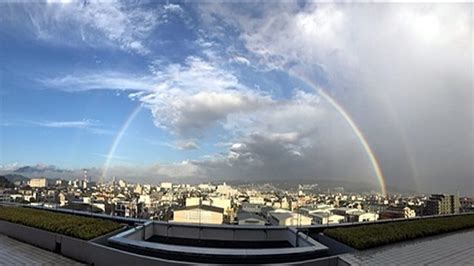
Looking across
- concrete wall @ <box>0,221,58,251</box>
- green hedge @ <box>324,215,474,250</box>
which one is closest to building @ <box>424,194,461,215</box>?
green hedge @ <box>324,215,474,250</box>

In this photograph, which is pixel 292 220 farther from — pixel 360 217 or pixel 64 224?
pixel 64 224

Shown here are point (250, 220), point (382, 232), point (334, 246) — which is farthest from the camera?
point (250, 220)

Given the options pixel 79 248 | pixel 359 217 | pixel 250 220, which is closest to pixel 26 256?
pixel 79 248

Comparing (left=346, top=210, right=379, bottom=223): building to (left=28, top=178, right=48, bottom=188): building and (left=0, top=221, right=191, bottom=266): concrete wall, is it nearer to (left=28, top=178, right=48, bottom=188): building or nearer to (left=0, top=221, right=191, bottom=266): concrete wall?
(left=0, top=221, right=191, bottom=266): concrete wall

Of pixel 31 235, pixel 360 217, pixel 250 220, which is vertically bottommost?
pixel 360 217

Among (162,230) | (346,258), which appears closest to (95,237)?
(162,230)

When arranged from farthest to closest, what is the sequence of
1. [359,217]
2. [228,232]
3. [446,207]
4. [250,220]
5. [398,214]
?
1. [446,207]
2. [398,214]
3. [359,217]
4. [250,220]
5. [228,232]

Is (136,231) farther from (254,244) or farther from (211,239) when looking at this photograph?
(254,244)
